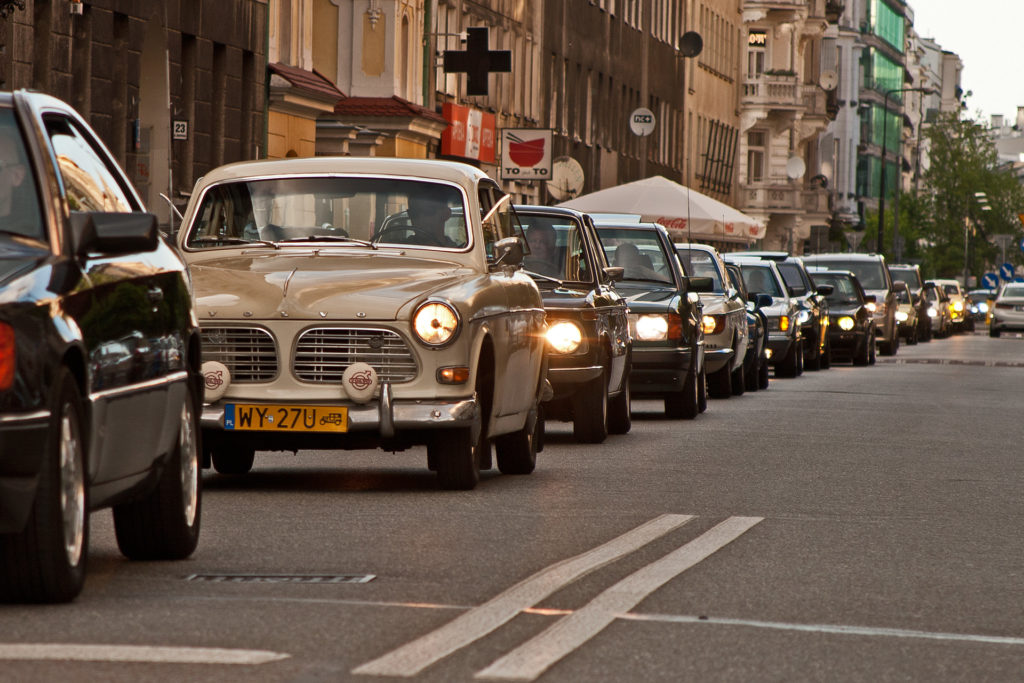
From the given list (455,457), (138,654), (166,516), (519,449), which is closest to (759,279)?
(519,449)

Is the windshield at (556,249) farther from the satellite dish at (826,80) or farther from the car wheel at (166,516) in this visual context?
the satellite dish at (826,80)

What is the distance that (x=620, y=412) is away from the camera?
758 inches

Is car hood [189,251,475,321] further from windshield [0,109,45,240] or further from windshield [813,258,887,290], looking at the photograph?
windshield [813,258,887,290]

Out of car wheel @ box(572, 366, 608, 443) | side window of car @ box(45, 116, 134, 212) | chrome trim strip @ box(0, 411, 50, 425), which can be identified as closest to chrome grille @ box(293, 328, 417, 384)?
side window of car @ box(45, 116, 134, 212)

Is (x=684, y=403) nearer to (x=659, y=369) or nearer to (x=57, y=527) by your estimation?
(x=659, y=369)

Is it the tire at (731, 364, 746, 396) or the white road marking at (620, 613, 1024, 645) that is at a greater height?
the white road marking at (620, 613, 1024, 645)

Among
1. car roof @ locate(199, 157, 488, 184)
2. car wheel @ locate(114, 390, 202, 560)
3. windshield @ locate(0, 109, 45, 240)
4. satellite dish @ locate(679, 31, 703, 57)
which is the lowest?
car wheel @ locate(114, 390, 202, 560)

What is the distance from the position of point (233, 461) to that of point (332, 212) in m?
1.54

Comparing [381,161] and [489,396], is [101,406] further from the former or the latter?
[381,161]

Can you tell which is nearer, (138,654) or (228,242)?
(138,654)

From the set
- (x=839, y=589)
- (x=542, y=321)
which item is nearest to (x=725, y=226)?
(x=542, y=321)

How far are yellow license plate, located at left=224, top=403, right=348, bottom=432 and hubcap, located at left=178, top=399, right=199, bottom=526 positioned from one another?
9.06ft

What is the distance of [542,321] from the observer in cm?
1477

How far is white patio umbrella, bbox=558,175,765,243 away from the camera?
3741 centimetres
